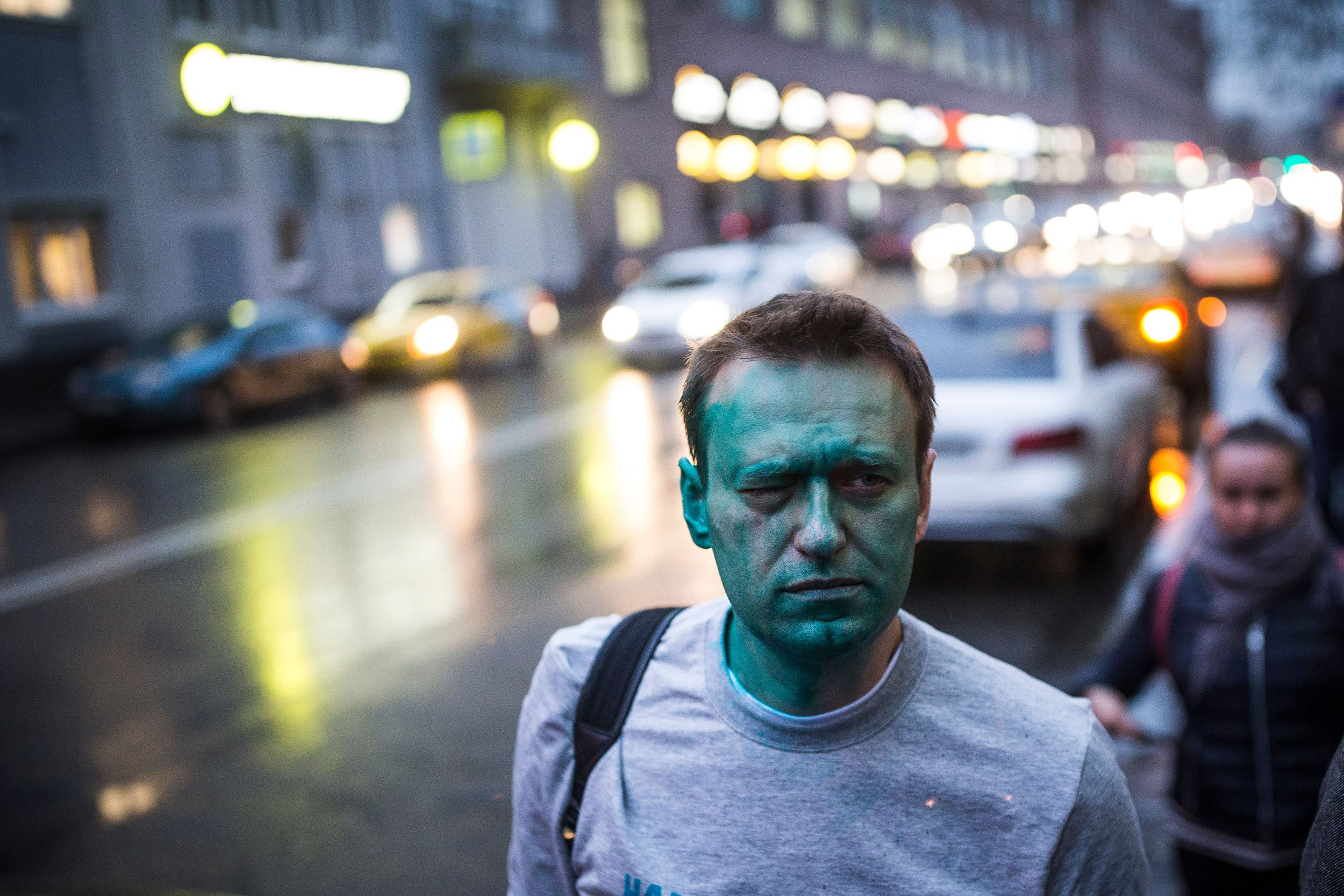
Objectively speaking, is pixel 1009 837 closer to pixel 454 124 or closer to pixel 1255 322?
pixel 1255 322

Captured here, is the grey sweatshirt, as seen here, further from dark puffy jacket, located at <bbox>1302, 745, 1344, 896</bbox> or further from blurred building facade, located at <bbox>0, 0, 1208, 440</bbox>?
blurred building facade, located at <bbox>0, 0, 1208, 440</bbox>

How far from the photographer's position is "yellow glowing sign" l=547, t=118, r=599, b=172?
33.8m

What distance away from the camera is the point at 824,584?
149 centimetres

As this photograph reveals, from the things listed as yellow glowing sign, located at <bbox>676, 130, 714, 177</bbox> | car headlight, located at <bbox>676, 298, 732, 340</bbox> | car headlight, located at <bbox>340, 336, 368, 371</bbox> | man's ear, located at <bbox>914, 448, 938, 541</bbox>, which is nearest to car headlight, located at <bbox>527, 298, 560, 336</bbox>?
car headlight, located at <bbox>340, 336, 368, 371</bbox>

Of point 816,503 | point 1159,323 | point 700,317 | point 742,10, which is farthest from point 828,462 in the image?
point 742,10

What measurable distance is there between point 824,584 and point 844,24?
50.1m

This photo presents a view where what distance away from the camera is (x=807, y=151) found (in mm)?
45500

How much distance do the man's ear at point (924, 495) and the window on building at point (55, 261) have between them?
2029 centimetres

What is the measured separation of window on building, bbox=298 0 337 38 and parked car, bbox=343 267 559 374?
5.76 meters

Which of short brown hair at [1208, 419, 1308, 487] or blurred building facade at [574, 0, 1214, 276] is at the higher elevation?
blurred building facade at [574, 0, 1214, 276]

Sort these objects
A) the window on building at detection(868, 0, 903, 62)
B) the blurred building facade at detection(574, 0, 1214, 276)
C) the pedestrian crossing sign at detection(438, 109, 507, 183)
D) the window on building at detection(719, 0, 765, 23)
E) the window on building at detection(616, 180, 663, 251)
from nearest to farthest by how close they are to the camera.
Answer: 1. the pedestrian crossing sign at detection(438, 109, 507, 183)
2. the blurred building facade at detection(574, 0, 1214, 276)
3. the window on building at detection(616, 180, 663, 251)
4. the window on building at detection(719, 0, 765, 23)
5. the window on building at detection(868, 0, 903, 62)

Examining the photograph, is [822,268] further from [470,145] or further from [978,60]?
[978,60]

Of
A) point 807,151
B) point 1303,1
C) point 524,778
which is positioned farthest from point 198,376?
point 807,151

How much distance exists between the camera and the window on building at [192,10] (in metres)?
21.8
